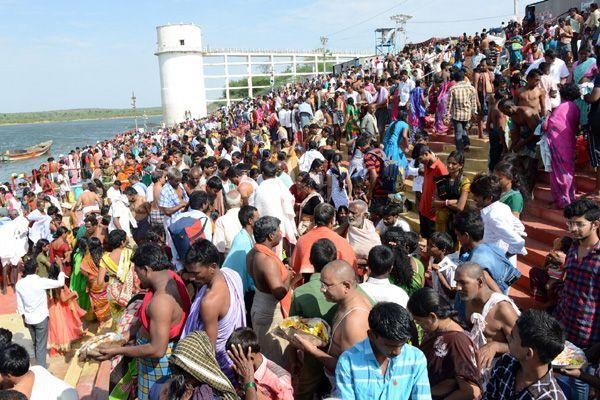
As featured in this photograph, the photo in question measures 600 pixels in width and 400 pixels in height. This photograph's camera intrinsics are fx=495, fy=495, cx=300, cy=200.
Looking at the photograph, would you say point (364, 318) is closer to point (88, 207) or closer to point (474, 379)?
point (474, 379)

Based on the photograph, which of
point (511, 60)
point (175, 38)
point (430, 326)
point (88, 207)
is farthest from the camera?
point (175, 38)

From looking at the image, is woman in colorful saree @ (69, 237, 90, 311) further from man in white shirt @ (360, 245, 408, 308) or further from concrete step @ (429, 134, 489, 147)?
concrete step @ (429, 134, 489, 147)

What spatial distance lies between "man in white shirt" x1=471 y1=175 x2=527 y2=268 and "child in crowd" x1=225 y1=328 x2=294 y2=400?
2221 mm

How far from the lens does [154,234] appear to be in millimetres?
5395

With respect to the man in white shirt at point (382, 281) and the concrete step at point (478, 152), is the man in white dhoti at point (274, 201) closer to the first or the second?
the man in white shirt at point (382, 281)

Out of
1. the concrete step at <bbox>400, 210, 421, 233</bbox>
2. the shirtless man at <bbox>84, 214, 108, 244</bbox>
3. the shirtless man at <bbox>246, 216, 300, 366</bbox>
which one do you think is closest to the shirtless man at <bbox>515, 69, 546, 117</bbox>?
the concrete step at <bbox>400, 210, 421, 233</bbox>

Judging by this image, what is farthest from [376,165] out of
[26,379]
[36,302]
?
[26,379]

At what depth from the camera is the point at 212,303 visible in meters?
3.19

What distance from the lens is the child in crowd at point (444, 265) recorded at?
3.83 metres

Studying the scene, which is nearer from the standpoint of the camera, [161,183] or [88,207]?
[161,183]

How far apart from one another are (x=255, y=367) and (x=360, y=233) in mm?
2129

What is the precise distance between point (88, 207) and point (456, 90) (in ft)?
22.0

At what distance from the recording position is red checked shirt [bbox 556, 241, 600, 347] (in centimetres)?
331

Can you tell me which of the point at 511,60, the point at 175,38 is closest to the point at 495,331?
the point at 511,60
